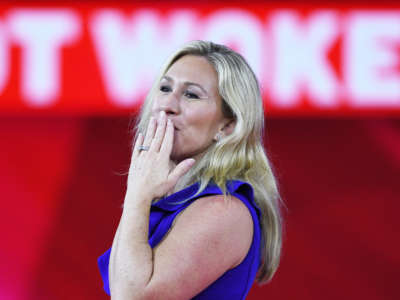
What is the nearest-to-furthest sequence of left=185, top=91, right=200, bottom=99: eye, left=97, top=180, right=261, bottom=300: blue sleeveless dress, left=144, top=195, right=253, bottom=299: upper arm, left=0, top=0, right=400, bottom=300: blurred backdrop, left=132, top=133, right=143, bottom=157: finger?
left=144, top=195, right=253, bottom=299: upper arm → left=97, top=180, right=261, bottom=300: blue sleeveless dress → left=132, top=133, right=143, bottom=157: finger → left=185, top=91, right=200, bottom=99: eye → left=0, top=0, right=400, bottom=300: blurred backdrop

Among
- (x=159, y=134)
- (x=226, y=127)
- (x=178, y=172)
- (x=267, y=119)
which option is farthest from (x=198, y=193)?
(x=267, y=119)

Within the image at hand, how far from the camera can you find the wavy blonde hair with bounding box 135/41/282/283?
1.54 m

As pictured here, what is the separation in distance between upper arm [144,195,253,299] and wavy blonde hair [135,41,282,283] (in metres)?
0.14

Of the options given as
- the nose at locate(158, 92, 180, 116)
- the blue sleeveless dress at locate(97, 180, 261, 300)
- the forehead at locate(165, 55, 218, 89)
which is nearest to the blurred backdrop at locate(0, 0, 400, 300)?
the forehead at locate(165, 55, 218, 89)

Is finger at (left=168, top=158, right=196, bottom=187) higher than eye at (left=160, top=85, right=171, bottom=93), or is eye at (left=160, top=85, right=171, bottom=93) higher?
eye at (left=160, top=85, right=171, bottom=93)

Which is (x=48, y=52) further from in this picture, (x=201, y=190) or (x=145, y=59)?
(x=201, y=190)

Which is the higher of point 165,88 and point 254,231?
point 165,88

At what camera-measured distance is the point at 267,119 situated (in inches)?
127

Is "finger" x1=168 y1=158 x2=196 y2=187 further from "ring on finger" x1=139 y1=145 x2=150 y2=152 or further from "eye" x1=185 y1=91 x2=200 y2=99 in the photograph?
"eye" x1=185 y1=91 x2=200 y2=99

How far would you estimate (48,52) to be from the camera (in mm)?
3178

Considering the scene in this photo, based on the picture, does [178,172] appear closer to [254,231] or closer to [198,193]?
[198,193]

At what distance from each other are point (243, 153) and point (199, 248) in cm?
35

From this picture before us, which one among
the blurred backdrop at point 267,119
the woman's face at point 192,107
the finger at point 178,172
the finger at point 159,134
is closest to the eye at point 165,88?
the woman's face at point 192,107

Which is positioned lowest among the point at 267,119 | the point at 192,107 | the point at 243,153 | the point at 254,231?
the point at 267,119
